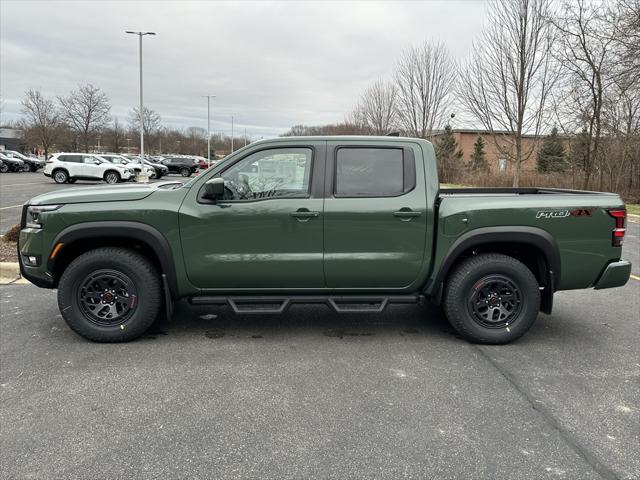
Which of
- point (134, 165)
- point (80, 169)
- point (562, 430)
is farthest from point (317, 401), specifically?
point (134, 165)

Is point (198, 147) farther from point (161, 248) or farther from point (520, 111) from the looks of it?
point (161, 248)

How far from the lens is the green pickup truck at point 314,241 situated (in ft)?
13.3

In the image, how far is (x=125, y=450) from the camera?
263 centimetres

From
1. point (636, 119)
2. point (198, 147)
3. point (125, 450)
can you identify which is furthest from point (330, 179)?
point (198, 147)

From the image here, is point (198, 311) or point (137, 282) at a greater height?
point (137, 282)

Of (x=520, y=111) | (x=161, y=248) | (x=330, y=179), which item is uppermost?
(x=520, y=111)

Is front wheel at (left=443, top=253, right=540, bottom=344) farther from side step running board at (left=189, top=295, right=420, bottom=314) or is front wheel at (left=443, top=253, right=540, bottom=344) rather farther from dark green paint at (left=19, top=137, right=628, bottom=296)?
side step running board at (left=189, top=295, right=420, bottom=314)

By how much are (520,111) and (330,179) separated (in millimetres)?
18653

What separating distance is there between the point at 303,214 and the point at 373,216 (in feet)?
2.02

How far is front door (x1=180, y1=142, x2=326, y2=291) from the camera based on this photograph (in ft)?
13.3

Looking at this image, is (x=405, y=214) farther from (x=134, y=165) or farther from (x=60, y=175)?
(x=134, y=165)

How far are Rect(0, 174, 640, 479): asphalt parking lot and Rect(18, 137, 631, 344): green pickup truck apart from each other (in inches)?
15.9

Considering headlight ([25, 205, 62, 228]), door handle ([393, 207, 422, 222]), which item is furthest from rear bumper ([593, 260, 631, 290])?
headlight ([25, 205, 62, 228])

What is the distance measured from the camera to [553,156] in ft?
92.9
